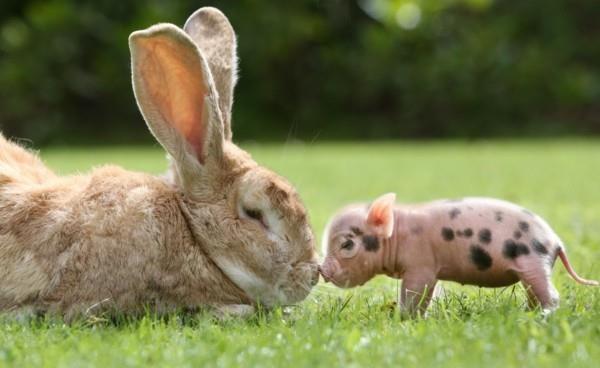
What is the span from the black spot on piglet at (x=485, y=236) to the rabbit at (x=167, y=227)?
54 centimetres

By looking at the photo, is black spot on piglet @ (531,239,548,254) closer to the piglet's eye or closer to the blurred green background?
the piglet's eye

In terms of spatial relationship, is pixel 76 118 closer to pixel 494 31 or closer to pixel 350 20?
pixel 350 20

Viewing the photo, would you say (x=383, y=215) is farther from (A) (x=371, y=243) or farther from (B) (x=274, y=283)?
(B) (x=274, y=283)

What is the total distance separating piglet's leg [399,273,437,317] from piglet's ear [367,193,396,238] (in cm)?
16

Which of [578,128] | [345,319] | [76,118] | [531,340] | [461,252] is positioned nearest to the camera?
[531,340]

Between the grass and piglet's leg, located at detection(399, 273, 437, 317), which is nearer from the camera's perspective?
the grass

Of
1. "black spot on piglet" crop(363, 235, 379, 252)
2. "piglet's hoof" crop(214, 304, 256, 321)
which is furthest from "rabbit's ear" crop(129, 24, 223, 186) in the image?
"black spot on piglet" crop(363, 235, 379, 252)

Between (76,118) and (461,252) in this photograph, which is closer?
(461,252)

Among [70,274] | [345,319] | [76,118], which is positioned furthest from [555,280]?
[76,118]

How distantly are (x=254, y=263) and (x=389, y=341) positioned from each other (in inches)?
29.2

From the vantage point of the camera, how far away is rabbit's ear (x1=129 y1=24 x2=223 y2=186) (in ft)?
11.0

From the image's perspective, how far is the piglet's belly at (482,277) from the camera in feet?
10.9

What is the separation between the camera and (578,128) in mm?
17953

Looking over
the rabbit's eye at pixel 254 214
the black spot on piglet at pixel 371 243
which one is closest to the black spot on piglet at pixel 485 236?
the black spot on piglet at pixel 371 243
